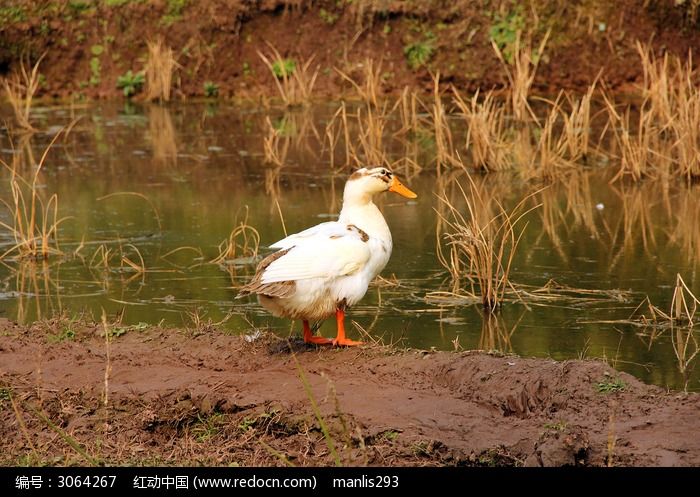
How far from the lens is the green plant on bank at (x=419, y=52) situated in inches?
725

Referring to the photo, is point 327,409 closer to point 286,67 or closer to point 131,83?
point 286,67

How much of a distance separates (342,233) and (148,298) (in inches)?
98.5

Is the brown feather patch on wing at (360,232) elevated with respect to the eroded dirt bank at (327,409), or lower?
elevated

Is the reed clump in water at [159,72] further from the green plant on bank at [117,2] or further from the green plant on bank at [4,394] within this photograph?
the green plant on bank at [4,394]

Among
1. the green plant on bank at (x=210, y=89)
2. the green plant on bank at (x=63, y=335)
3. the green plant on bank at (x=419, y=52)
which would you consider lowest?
the green plant on bank at (x=210, y=89)

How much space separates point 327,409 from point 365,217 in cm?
143

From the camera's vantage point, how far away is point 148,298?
8.41m

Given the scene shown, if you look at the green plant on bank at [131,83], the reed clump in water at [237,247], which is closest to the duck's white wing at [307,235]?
the reed clump in water at [237,247]

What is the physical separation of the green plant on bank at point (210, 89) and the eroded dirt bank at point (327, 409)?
12.4 meters

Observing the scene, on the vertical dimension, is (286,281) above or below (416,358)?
above

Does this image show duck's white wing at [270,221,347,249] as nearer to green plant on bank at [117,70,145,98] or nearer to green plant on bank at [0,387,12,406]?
green plant on bank at [0,387,12,406]
